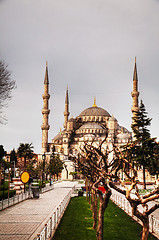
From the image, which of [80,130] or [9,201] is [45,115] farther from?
[9,201]

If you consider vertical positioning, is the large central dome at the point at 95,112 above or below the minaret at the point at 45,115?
above

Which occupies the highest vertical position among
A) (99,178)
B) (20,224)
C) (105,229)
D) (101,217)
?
(99,178)

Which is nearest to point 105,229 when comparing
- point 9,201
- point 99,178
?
point 99,178

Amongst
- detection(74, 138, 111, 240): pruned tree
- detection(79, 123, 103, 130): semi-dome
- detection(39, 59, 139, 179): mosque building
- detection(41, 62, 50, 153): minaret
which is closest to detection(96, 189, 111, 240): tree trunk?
detection(74, 138, 111, 240): pruned tree

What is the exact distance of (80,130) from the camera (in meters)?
101

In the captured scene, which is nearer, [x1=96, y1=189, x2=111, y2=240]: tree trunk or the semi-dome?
[x1=96, y1=189, x2=111, y2=240]: tree trunk

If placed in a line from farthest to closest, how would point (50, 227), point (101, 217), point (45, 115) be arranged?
point (45, 115), point (50, 227), point (101, 217)

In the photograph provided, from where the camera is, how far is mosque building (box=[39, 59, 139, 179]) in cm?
7888

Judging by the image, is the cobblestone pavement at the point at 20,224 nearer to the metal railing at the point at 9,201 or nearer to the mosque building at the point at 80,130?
the metal railing at the point at 9,201

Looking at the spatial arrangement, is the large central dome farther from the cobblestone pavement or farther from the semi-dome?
the cobblestone pavement

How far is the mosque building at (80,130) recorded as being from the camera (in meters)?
78.9

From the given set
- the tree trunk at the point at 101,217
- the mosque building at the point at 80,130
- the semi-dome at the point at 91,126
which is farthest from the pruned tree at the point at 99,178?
the semi-dome at the point at 91,126

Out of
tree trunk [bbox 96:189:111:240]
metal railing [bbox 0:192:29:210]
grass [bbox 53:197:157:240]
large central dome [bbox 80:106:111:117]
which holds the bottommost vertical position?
grass [bbox 53:197:157:240]

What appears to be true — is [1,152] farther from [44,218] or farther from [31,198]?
[44,218]
